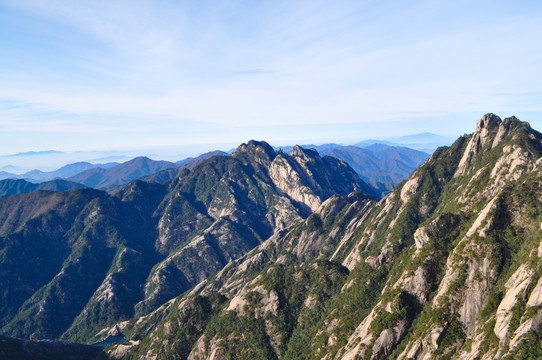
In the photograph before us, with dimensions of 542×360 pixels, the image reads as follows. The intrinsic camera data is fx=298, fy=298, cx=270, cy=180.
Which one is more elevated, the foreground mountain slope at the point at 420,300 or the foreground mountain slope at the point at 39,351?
the foreground mountain slope at the point at 420,300

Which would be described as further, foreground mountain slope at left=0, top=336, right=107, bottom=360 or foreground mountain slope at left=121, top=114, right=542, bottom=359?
foreground mountain slope at left=0, top=336, right=107, bottom=360

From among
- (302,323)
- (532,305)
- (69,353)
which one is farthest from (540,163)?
(69,353)

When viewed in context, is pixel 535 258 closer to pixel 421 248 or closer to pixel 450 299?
pixel 450 299

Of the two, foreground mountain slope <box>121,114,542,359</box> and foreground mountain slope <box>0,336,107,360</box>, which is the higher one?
foreground mountain slope <box>121,114,542,359</box>

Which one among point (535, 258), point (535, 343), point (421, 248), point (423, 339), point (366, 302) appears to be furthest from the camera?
point (366, 302)

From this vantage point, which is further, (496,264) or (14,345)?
(14,345)

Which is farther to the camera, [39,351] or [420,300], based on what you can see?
[39,351]

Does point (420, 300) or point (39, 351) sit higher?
point (420, 300)

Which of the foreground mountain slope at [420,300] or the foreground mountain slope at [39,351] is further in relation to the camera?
the foreground mountain slope at [39,351]
